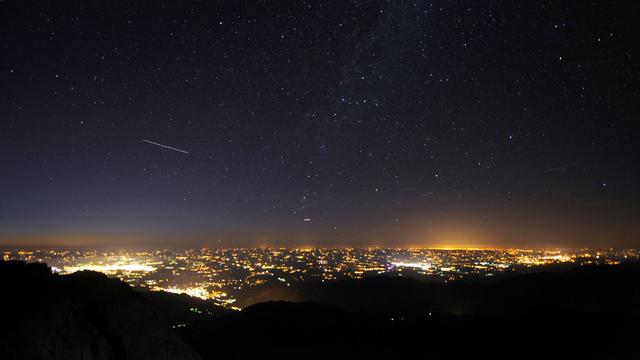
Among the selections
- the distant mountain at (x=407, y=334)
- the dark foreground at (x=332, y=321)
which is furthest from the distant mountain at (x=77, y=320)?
the distant mountain at (x=407, y=334)

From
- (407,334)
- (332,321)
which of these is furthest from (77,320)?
(332,321)

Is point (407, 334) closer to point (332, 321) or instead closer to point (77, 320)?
point (332, 321)

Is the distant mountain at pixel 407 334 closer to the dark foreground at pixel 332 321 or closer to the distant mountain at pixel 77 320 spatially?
the dark foreground at pixel 332 321

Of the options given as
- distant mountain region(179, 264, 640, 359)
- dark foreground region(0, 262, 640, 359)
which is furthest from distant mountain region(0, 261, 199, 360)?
distant mountain region(179, 264, 640, 359)

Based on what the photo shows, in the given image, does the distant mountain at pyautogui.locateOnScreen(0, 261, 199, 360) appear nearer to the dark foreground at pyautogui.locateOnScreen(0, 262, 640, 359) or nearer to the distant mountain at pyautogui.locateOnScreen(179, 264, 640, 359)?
the dark foreground at pyautogui.locateOnScreen(0, 262, 640, 359)

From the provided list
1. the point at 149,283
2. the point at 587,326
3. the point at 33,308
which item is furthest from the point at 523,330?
the point at 149,283

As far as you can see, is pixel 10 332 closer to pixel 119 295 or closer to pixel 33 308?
pixel 33 308
